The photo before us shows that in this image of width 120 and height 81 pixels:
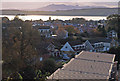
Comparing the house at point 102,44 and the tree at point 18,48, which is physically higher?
the tree at point 18,48

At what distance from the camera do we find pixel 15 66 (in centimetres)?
475

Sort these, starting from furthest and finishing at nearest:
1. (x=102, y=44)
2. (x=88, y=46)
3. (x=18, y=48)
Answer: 1. (x=102, y=44)
2. (x=88, y=46)
3. (x=18, y=48)

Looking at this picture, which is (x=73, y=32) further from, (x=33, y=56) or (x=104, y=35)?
(x=33, y=56)

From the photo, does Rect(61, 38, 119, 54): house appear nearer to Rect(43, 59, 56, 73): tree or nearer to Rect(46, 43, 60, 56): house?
Rect(46, 43, 60, 56): house

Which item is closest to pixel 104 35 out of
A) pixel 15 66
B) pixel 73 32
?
pixel 73 32

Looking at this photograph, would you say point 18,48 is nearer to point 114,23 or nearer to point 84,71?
point 84,71

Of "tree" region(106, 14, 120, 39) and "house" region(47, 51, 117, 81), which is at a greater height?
"house" region(47, 51, 117, 81)

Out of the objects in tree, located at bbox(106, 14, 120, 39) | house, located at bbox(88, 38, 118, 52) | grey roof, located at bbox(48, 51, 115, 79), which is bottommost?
house, located at bbox(88, 38, 118, 52)

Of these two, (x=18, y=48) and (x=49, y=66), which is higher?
(x=18, y=48)

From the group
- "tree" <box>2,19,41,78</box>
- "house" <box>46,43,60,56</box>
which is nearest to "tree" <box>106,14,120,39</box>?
"house" <box>46,43,60,56</box>

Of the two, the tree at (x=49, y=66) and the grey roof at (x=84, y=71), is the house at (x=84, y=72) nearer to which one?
the grey roof at (x=84, y=71)

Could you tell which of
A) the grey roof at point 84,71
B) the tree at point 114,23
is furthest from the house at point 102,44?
the grey roof at point 84,71

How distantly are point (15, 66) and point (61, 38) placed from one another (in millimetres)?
5690

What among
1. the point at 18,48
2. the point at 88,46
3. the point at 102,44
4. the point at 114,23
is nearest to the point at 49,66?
the point at 18,48
